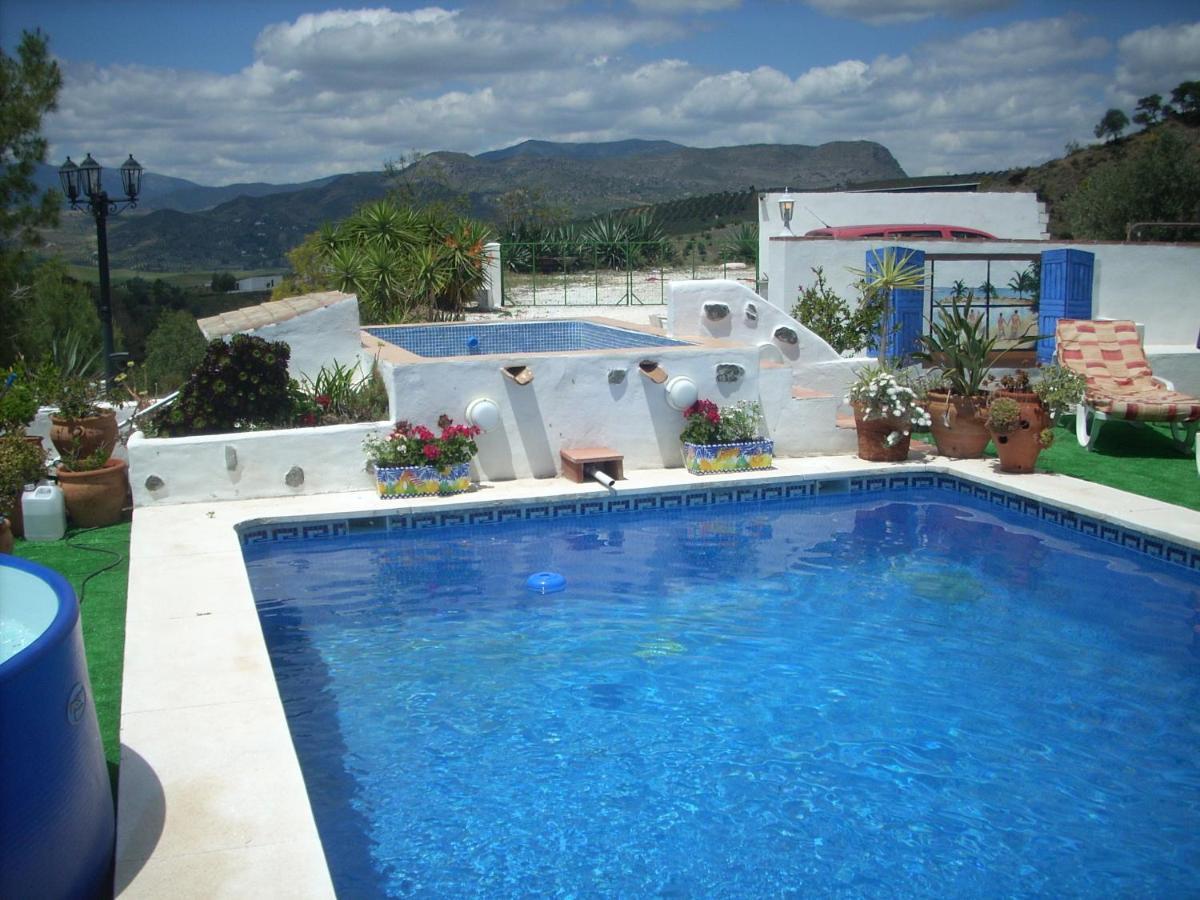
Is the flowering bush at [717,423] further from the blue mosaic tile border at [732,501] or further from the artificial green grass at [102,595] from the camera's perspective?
the artificial green grass at [102,595]

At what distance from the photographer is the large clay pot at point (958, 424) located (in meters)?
11.3

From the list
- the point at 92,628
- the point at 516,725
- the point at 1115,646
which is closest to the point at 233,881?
the point at 516,725

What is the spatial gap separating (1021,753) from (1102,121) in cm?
5200

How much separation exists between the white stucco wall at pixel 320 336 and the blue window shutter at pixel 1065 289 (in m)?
8.64

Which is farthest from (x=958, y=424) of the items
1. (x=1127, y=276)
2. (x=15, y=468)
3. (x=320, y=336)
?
(x=15, y=468)

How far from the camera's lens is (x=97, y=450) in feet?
31.0

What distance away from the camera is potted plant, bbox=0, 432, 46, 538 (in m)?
8.79

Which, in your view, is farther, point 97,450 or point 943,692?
point 97,450

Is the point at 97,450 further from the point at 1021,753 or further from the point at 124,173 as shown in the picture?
the point at 1021,753

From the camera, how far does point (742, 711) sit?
623 cm

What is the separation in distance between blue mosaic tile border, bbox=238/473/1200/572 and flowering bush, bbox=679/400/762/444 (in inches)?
23.3

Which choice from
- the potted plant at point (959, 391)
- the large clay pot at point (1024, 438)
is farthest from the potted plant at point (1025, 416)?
the potted plant at point (959, 391)

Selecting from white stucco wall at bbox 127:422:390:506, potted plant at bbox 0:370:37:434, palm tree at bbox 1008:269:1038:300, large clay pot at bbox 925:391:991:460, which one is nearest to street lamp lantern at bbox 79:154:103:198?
potted plant at bbox 0:370:37:434

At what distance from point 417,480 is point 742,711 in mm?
4614
